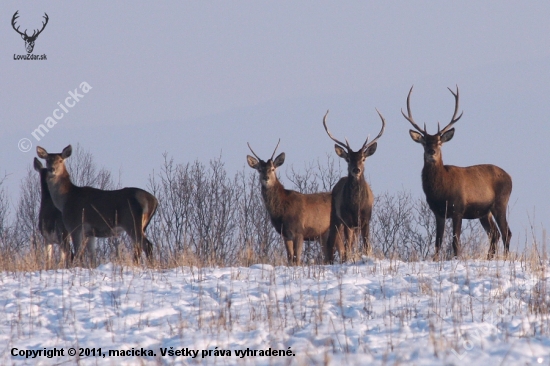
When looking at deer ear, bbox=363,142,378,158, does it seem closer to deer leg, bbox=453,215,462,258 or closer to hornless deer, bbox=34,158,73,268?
deer leg, bbox=453,215,462,258

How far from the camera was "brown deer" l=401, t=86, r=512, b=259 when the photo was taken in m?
13.6

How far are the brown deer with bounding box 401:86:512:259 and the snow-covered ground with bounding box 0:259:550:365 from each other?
12.3 ft

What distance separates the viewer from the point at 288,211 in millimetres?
15180

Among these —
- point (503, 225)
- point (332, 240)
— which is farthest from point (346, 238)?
point (503, 225)

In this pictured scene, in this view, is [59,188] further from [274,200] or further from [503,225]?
[503,225]

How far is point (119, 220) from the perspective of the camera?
14.1m

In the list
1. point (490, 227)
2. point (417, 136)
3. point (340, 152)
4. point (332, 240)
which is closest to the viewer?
point (340, 152)

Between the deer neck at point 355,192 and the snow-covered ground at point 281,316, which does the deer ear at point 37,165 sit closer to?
the deer neck at point 355,192

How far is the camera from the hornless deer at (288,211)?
15117 mm

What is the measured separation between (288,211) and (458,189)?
10.0 feet

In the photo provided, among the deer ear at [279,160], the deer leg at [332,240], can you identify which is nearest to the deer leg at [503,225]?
the deer leg at [332,240]

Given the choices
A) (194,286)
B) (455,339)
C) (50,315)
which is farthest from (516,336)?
(50,315)

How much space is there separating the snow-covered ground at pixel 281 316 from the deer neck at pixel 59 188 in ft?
15.6

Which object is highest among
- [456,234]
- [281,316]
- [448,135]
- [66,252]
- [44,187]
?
[448,135]
